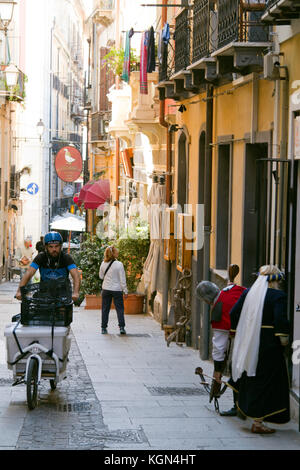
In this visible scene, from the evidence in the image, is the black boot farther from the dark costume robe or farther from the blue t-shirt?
the blue t-shirt

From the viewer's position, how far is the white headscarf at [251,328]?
9.08 m

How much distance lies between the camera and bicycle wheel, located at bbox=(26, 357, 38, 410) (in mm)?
9984

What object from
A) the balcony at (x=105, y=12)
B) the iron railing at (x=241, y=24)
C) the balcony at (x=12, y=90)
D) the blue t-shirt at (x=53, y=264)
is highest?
the balcony at (x=105, y=12)

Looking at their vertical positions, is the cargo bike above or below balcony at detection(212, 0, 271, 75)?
below

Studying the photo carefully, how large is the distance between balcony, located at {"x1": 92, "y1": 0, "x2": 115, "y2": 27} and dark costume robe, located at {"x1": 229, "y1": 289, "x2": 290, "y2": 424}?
33403mm

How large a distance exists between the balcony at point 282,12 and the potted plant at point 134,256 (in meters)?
13.5

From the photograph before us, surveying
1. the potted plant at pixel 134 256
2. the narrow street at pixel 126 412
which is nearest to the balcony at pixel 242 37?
the narrow street at pixel 126 412

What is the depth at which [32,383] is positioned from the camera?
10195mm

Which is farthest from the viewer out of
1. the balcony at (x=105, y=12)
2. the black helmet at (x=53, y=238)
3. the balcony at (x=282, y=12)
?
the balcony at (x=105, y=12)

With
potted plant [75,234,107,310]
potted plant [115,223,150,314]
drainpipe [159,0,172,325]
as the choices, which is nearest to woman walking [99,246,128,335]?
drainpipe [159,0,172,325]

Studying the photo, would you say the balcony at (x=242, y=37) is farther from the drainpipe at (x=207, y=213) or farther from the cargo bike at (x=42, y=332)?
the cargo bike at (x=42, y=332)

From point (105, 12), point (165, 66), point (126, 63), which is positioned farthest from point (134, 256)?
point (105, 12)
